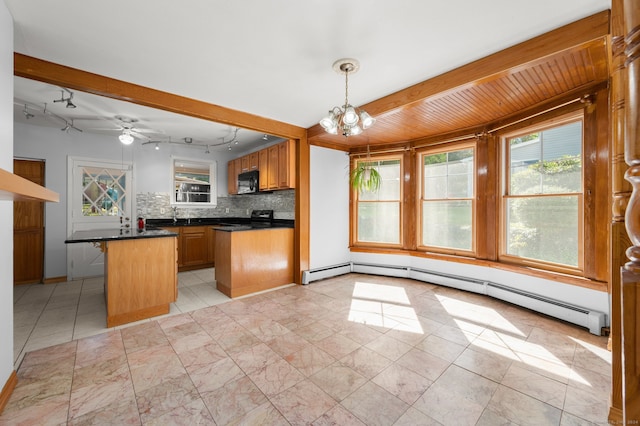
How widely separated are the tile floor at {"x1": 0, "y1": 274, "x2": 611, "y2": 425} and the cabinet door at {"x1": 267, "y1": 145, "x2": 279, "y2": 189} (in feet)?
7.56

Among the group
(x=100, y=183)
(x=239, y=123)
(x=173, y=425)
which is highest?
(x=239, y=123)

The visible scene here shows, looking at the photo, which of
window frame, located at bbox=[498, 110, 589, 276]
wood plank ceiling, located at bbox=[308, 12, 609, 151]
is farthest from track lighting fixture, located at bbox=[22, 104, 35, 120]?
window frame, located at bbox=[498, 110, 589, 276]

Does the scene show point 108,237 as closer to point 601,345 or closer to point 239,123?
point 239,123

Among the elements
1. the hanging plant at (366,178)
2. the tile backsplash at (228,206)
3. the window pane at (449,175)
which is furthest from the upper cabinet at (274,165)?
the window pane at (449,175)

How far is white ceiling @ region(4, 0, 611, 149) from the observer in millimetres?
1810

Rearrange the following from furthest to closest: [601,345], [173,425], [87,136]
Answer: [87,136], [601,345], [173,425]

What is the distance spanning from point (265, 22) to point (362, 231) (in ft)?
12.6

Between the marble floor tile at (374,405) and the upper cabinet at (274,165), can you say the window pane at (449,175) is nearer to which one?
the upper cabinet at (274,165)

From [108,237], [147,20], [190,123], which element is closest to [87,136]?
[190,123]

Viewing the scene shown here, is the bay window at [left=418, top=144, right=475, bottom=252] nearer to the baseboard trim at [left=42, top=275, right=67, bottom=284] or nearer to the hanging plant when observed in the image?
the hanging plant

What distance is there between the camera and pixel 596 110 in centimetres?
262

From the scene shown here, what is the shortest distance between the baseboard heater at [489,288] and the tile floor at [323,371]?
0.40ft

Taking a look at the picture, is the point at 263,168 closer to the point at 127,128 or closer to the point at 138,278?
the point at 127,128

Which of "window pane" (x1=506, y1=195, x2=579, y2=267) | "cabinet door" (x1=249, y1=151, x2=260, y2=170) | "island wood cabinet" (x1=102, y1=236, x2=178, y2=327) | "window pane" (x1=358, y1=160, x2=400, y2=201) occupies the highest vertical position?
"cabinet door" (x1=249, y1=151, x2=260, y2=170)
